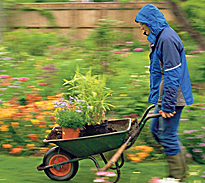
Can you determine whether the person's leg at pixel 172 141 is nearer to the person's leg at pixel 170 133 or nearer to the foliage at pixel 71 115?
the person's leg at pixel 170 133

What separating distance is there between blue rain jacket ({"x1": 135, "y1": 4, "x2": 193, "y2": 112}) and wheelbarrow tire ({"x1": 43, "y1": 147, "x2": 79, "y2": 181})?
1076 mm

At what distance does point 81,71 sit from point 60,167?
2.33 m

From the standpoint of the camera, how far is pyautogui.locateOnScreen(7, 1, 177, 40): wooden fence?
935 centimetres

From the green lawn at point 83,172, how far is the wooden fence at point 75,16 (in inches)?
196

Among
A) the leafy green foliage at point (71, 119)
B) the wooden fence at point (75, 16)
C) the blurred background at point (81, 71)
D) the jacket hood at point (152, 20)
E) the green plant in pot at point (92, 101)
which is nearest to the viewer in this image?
the jacket hood at point (152, 20)

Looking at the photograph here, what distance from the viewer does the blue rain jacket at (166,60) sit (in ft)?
11.3

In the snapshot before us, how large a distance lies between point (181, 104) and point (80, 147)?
1.05 metres

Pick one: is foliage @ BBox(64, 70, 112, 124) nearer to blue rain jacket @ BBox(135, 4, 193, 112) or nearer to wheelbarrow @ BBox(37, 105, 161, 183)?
wheelbarrow @ BBox(37, 105, 161, 183)

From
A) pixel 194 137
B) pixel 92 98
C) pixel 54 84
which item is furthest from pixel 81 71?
pixel 194 137

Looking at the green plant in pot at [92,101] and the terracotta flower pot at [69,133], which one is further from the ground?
the green plant in pot at [92,101]

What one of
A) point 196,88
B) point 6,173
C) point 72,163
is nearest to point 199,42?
point 196,88

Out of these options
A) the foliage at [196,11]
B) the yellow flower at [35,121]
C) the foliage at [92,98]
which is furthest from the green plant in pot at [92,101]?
the foliage at [196,11]

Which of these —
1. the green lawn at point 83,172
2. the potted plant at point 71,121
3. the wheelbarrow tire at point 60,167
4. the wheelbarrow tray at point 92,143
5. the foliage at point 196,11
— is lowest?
the green lawn at point 83,172

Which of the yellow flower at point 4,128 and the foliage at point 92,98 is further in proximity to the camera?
the yellow flower at point 4,128
